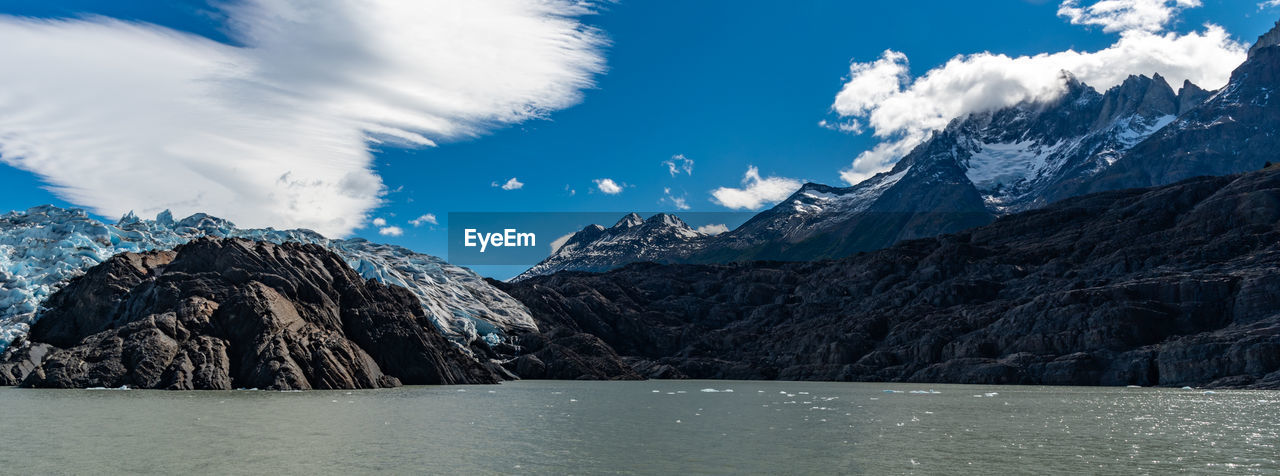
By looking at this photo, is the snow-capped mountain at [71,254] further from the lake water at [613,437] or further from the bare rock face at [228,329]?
the lake water at [613,437]

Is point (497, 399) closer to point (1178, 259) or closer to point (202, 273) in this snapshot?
point (202, 273)

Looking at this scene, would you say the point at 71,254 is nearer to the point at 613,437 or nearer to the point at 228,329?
the point at 228,329

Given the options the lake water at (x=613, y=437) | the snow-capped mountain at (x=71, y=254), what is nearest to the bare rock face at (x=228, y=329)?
the snow-capped mountain at (x=71, y=254)

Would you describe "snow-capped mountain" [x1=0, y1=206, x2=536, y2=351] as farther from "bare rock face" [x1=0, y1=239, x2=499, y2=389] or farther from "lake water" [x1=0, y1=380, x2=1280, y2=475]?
A: "lake water" [x1=0, y1=380, x2=1280, y2=475]

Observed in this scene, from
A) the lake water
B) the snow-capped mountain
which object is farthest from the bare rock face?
the lake water

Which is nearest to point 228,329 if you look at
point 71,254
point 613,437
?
point 71,254

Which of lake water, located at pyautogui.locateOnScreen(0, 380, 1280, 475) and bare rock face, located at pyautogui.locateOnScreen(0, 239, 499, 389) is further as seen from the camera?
bare rock face, located at pyautogui.locateOnScreen(0, 239, 499, 389)

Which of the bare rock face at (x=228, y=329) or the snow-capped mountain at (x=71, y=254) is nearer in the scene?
the bare rock face at (x=228, y=329)
